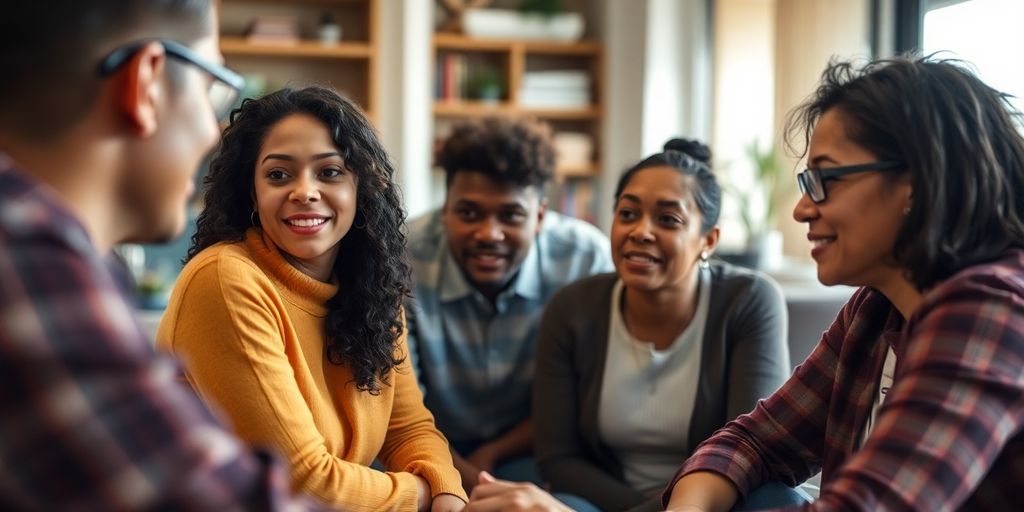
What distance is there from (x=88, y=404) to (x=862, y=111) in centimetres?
106

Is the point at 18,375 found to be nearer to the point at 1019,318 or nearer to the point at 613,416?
the point at 1019,318

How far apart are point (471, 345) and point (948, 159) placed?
1.46m

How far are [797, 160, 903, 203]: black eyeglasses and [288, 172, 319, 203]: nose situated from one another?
2.56ft

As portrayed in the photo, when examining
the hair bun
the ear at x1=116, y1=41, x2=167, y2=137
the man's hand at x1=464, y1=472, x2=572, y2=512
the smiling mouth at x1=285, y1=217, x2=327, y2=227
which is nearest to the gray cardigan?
the hair bun

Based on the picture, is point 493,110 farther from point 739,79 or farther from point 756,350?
point 756,350

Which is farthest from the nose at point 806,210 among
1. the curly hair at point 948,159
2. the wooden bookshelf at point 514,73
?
the wooden bookshelf at point 514,73

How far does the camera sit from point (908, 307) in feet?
4.66

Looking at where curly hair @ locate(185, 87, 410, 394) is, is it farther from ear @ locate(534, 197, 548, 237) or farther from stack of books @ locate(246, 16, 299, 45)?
stack of books @ locate(246, 16, 299, 45)

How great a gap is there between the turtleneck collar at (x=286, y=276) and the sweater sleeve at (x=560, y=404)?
69 centimetres

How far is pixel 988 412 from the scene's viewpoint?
1.14 metres

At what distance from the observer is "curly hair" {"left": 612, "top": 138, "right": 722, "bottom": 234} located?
2.26 metres

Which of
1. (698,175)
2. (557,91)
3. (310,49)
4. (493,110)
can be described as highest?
(310,49)

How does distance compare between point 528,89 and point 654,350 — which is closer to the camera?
point 654,350

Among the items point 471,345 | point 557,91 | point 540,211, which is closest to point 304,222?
point 471,345
